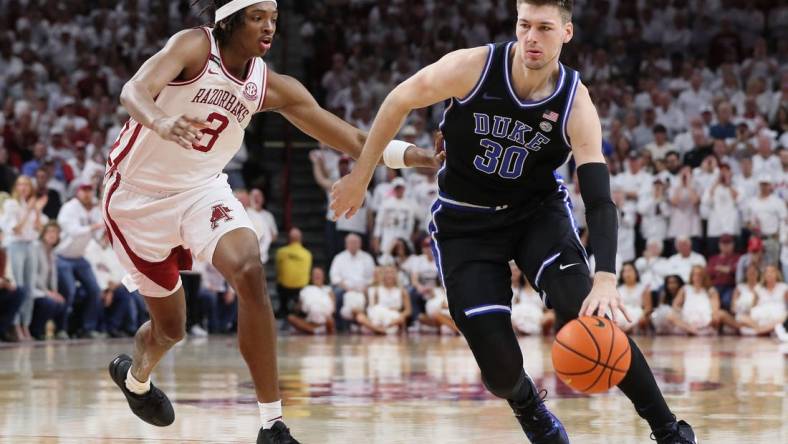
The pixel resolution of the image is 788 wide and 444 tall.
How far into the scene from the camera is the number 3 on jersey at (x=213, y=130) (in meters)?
6.27

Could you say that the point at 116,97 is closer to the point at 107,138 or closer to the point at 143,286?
the point at 107,138

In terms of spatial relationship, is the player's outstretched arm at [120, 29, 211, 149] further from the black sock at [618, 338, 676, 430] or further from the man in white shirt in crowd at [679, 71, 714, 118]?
the man in white shirt in crowd at [679, 71, 714, 118]

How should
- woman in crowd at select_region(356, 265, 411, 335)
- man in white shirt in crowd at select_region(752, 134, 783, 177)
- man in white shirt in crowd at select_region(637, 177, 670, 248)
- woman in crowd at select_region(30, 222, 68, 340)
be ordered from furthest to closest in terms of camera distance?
woman in crowd at select_region(356, 265, 411, 335)
man in white shirt in crowd at select_region(637, 177, 670, 248)
man in white shirt in crowd at select_region(752, 134, 783, 177)
woman in crowd at select_region(30, 222, 68, 340)

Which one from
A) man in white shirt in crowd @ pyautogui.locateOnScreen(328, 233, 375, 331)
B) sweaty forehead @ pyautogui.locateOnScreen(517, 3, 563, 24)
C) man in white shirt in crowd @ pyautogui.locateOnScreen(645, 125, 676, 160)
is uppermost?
sweaty forehead @ pyautogui.locateOnScreen(517, 3, 563, 24)

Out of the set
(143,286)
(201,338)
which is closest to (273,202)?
(201,338)

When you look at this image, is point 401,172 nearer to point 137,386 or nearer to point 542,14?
point 137,386

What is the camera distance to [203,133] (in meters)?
6.32

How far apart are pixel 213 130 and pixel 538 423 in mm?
2136

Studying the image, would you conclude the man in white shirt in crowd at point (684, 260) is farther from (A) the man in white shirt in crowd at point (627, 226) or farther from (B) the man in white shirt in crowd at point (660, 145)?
(B) the man in white shirt in crowd at point (660, 145)

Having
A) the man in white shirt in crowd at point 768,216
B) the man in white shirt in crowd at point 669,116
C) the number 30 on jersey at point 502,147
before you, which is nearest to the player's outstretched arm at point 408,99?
the number 30 on jersey at point 502,147

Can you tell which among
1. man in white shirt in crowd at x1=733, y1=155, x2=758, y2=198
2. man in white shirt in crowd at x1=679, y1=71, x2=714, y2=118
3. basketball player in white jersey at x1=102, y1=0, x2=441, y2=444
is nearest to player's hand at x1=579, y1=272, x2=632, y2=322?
basketball player in white jersey at x1=102, y1=0, x2=441, y2=444

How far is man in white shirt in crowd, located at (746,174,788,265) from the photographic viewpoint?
17406 mm

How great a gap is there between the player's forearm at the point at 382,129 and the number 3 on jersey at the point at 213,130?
0.98 meters

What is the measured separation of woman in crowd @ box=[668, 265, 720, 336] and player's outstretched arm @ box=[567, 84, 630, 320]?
1269 cm
